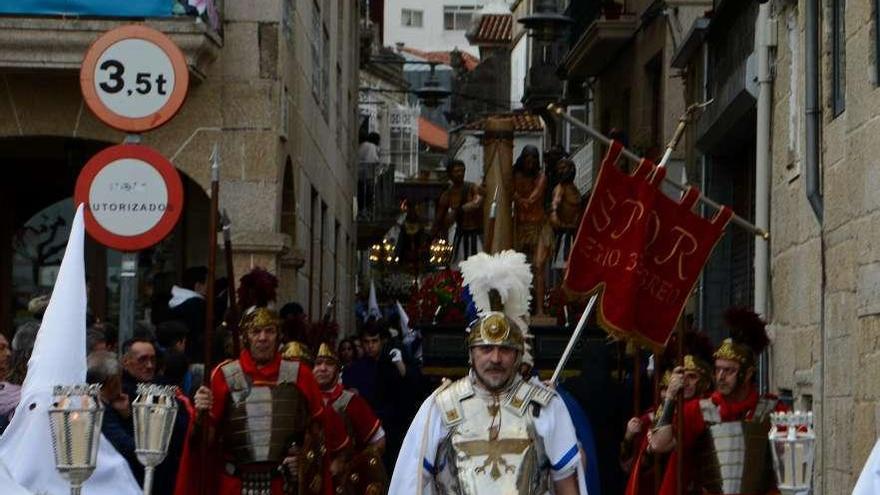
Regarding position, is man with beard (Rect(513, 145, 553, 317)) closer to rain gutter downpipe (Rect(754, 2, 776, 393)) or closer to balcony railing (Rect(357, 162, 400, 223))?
rain gutter downpipe (Rect(754, 2, 776, 393))

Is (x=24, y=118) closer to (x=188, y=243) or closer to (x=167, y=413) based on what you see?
(x=188, y=243)

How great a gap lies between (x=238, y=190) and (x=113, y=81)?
677 cm

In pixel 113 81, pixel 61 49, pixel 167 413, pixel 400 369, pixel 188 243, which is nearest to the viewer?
pixel 167 413

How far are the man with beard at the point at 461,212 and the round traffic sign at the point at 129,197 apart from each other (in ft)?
35.3

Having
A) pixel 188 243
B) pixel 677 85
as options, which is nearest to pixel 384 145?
pixel 677 85

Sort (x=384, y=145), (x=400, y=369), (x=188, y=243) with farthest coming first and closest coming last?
(x=384, y=145), (x=188, y=243), (x=400, y=369)

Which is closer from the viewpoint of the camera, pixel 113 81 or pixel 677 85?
pixel 113 81

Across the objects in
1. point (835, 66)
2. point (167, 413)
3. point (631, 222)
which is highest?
point (835, 66)

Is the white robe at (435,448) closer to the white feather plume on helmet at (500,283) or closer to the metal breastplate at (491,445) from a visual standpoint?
the metal breastplate at (491,445)

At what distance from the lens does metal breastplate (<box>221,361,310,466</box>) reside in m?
14.4

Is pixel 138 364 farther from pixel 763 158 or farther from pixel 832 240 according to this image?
pixel 763 158

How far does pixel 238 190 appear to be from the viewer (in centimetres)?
2073

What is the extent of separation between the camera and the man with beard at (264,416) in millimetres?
14406

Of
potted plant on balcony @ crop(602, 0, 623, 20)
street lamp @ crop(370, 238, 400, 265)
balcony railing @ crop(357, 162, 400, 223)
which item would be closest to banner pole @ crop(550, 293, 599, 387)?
potted plant on balcony @ crop(602, 0, 623, 20)
